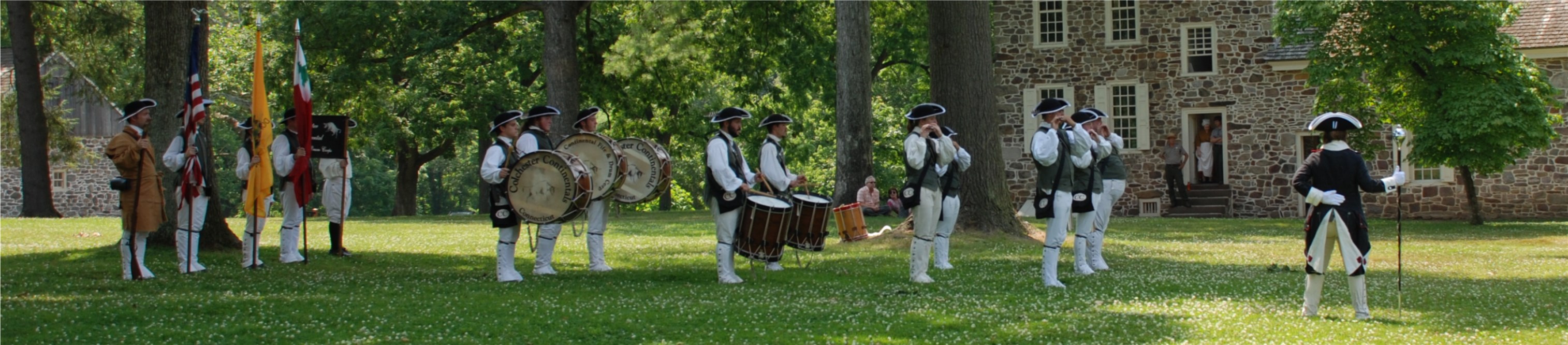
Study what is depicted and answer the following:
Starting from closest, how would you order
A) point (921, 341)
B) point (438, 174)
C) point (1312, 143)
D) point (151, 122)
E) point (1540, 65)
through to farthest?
point (921, 341) < point (151, 122) < point (1540, 65) < point (1312, 143) < point (438, 174)

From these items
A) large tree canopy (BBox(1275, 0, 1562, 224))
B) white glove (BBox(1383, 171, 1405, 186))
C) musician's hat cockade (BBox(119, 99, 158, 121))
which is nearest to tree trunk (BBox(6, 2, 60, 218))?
musician's hat cockade (BBox(119, 99, 158, 121))

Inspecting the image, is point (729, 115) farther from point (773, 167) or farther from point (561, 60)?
point (561, 60)

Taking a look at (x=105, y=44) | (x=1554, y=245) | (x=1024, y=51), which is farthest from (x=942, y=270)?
(x=105, y=44)

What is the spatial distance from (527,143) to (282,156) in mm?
2926

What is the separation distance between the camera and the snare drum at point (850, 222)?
14.6 metres

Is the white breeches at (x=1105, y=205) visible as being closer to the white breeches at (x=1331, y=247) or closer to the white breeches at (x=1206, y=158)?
the white breeches at (x=1331, y=247)

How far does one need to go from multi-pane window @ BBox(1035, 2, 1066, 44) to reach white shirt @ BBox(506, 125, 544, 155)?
74.7ft

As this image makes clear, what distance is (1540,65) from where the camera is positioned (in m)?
29.2

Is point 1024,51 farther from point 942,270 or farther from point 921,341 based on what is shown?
point 921,341

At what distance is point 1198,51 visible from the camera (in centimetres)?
3259

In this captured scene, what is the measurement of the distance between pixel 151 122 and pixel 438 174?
64.3 metres

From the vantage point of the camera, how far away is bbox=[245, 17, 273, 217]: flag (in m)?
12.9

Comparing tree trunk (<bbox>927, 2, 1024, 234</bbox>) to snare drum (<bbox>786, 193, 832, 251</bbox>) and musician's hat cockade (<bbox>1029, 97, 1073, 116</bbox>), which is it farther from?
snare drum (<bbox>786, 193, 832, 251</bbox>)

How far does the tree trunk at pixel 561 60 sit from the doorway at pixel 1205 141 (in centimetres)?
1476
